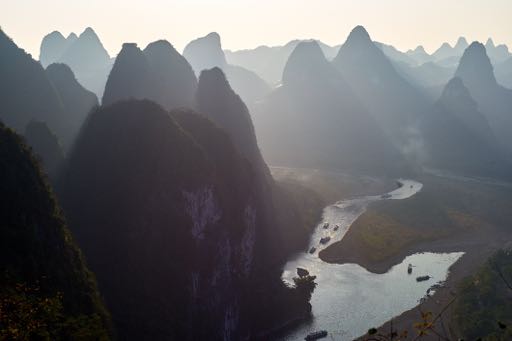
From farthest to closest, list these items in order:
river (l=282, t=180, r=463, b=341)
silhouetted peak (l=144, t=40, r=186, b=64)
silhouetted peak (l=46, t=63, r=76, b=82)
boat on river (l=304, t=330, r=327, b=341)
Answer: silhouetted peak (l=46, t=63, r=76, b=82)
silhouetted peak (l=144, t=40, r=186, b=64)
river (l=282, t=180, r=463, b=341)
boat on river (l=304, t=330, r=327, b=341)

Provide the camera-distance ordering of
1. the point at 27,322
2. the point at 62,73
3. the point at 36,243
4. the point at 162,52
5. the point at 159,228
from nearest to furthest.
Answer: the point at 27,322
the point at 36,243
the point at 159,228
the point at 162,52
the point at 62,73

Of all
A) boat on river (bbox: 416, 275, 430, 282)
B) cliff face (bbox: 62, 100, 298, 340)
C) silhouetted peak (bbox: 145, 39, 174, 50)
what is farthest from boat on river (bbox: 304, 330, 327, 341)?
silhouetted peak (bbox: 145, 39, 174, 50)

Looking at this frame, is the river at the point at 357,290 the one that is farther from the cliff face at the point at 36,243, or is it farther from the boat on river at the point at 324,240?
the cliff face at the point at 36,243

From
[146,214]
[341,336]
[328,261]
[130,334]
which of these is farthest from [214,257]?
[328,261]

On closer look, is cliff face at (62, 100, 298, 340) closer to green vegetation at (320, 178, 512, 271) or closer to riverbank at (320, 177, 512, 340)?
riverbank at (320, 177, 512, 340)

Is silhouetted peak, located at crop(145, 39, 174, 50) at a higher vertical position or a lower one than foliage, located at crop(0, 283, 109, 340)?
higher

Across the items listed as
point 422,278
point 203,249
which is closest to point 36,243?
point 203,249

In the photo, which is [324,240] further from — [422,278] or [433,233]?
[433,233]
